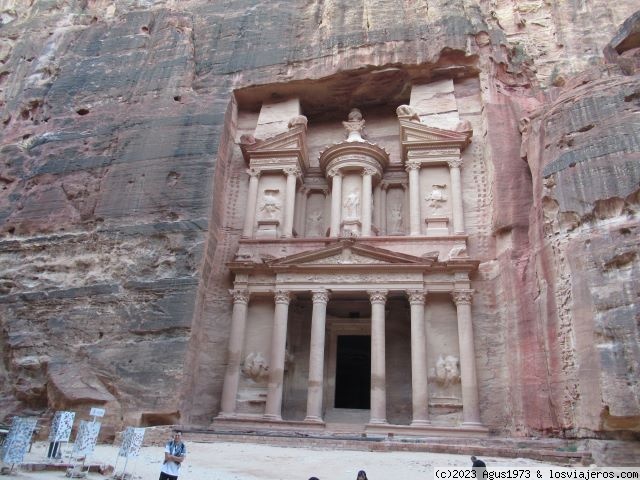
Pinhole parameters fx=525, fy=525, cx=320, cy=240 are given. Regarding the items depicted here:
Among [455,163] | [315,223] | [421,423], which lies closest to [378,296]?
[421,423]

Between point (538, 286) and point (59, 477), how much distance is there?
10.9 metres

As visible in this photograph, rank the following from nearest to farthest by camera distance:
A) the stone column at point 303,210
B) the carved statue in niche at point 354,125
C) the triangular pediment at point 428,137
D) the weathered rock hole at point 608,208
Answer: the weathered rock hole at point 608,208, the triangular pediment at point 428,137, the stone column at point 303,210, the carved statue in niche at point 354,125

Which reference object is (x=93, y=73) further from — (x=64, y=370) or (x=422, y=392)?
(x=422, y=392)

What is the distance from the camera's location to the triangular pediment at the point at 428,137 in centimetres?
1764

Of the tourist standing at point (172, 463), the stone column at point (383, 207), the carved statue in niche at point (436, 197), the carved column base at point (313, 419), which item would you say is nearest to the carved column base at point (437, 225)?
the carved statue in niche at point (436, 197)

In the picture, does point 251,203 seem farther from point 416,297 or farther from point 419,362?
point 419,362

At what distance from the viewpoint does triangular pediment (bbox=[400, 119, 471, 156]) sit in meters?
17.6

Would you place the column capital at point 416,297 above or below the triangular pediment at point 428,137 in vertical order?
below

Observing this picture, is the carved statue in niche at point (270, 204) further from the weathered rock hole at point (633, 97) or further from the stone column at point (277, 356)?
the weathered rock hole at point (633, 97)

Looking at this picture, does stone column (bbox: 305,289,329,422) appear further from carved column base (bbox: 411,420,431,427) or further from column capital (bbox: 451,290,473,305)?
column capital (bbox: 451,290,473,305)

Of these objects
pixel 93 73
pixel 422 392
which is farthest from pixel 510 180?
pixel 93 73

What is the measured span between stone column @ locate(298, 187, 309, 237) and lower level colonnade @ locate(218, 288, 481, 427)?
3.39m

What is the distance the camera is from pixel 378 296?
15414 mm

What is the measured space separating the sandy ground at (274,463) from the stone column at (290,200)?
25.5ft
